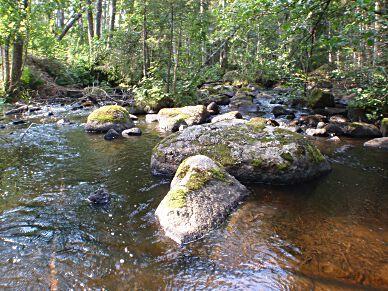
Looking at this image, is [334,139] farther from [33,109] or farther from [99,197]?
[33,109]

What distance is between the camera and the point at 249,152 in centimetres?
637

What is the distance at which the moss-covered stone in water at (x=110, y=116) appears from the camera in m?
11.4

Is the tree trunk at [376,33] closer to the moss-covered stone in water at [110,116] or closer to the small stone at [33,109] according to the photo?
the moss-covered stone in water at [110,116]

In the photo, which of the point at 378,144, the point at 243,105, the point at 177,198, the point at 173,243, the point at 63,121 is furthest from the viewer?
the point at 243,105

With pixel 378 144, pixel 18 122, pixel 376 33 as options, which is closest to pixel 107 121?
pixel 18 122

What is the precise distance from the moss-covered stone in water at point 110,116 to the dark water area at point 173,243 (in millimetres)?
4495

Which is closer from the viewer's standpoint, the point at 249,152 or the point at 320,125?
the point at 249,152

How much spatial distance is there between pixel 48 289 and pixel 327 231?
3518mm

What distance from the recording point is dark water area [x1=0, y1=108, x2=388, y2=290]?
3.43 m

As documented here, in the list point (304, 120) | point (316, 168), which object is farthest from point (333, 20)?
point (304, 120)

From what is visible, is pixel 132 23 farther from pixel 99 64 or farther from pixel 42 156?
pixel 42 156

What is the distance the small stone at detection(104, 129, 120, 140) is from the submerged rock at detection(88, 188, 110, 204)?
4871 mm

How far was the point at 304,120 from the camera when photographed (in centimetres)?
1248

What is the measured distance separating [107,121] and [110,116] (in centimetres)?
29
